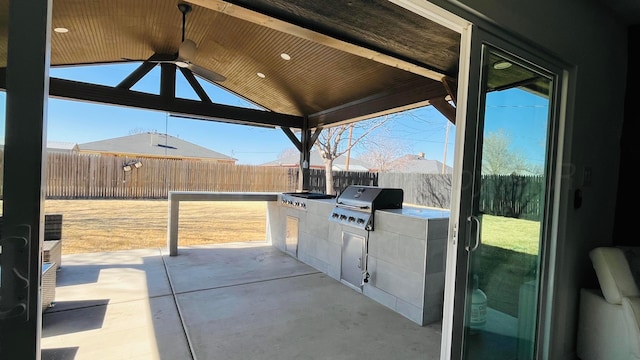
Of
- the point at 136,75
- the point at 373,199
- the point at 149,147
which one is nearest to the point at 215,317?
the point at 373,199

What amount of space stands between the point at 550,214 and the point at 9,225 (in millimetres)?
2638

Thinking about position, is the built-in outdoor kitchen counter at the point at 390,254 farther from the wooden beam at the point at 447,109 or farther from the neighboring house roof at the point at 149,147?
the neighboring house roof at the point at 149,147

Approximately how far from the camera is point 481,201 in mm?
1701

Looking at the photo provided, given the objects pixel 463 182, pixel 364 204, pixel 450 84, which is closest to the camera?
pixel 463 182

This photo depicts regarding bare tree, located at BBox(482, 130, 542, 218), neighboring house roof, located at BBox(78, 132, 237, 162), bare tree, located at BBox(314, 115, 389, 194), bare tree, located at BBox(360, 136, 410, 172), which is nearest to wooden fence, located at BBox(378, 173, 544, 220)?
bare tree, located at BBox(482, 130, 542, 218)

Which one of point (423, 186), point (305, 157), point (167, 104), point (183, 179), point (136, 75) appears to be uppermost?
point (136, 75)

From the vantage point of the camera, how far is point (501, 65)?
175 centimetres

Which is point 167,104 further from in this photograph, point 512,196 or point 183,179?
point 512,196

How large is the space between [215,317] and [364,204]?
6.08ft

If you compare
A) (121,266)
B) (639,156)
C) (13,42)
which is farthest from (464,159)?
(121,266)

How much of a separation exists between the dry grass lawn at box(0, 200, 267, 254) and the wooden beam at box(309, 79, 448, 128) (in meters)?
2.50

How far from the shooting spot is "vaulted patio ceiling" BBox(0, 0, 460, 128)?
2215 millimetres

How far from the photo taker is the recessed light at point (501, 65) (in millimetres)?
1726

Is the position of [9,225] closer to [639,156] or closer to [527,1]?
[527,1]
